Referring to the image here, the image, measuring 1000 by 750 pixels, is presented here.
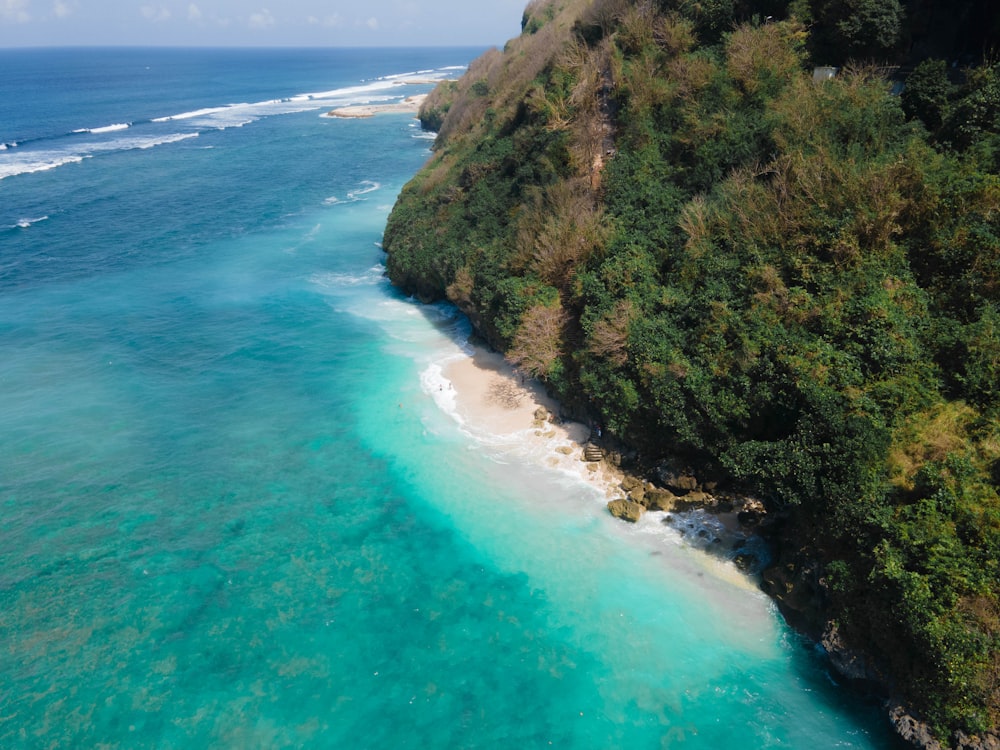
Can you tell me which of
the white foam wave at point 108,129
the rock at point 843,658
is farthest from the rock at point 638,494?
the white foam wave at point 108,129

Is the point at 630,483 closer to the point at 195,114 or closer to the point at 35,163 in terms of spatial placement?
the point at 35,163

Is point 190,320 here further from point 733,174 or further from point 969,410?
point 969,410

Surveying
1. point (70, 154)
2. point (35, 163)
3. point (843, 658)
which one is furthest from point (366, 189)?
point (843, 658)

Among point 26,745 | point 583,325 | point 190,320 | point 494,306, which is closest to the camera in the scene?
point 26,745

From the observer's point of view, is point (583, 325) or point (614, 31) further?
point (614, 31)

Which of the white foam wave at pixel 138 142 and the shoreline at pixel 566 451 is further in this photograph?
the white foam wave at pixel 138 142

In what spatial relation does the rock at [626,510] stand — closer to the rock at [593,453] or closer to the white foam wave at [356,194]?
the rock at [593,453]

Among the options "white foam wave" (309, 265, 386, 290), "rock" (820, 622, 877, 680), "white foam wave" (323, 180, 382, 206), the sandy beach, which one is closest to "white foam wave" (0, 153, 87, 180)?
"white foam wave" (323, 180, 382, 206)

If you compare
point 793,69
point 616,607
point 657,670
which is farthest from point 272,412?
point 793,69
